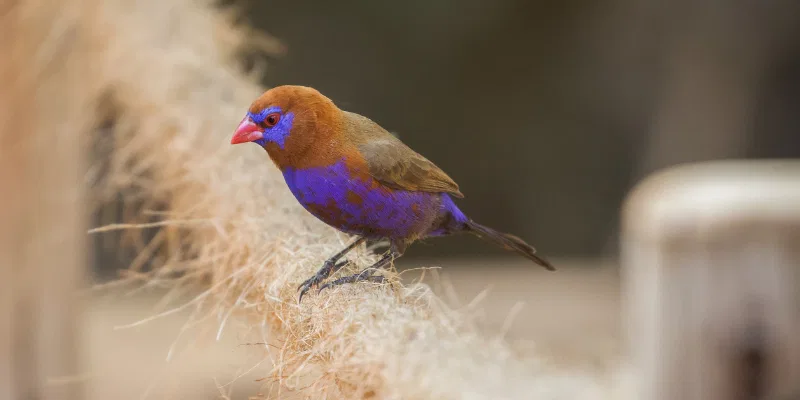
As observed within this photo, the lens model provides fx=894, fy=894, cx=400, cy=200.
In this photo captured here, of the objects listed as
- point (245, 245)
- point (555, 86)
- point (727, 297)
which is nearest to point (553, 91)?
point (555, 86)

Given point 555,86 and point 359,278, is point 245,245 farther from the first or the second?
point 555,86

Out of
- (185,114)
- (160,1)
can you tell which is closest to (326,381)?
(185,114)

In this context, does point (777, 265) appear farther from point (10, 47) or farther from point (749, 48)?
point (749, 48)

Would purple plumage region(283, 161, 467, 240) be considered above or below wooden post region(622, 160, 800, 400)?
above

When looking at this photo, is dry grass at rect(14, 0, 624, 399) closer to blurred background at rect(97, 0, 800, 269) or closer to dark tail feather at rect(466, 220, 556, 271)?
dark tail feather at rect(466, 220, 556, 271)

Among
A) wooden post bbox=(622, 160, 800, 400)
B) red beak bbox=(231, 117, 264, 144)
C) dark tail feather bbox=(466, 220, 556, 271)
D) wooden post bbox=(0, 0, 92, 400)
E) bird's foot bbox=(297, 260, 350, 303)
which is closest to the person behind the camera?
red beak bbox=(231, 117, 264, 144)

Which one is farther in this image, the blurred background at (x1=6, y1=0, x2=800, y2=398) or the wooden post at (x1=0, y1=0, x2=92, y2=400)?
the blurred background at (x1=6, y1=0, x2=800, y2=398)

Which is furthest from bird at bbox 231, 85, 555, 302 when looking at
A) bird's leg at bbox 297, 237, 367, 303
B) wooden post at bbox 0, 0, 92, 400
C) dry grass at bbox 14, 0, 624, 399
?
wooden post at bbox 0, 0, 92, 400
